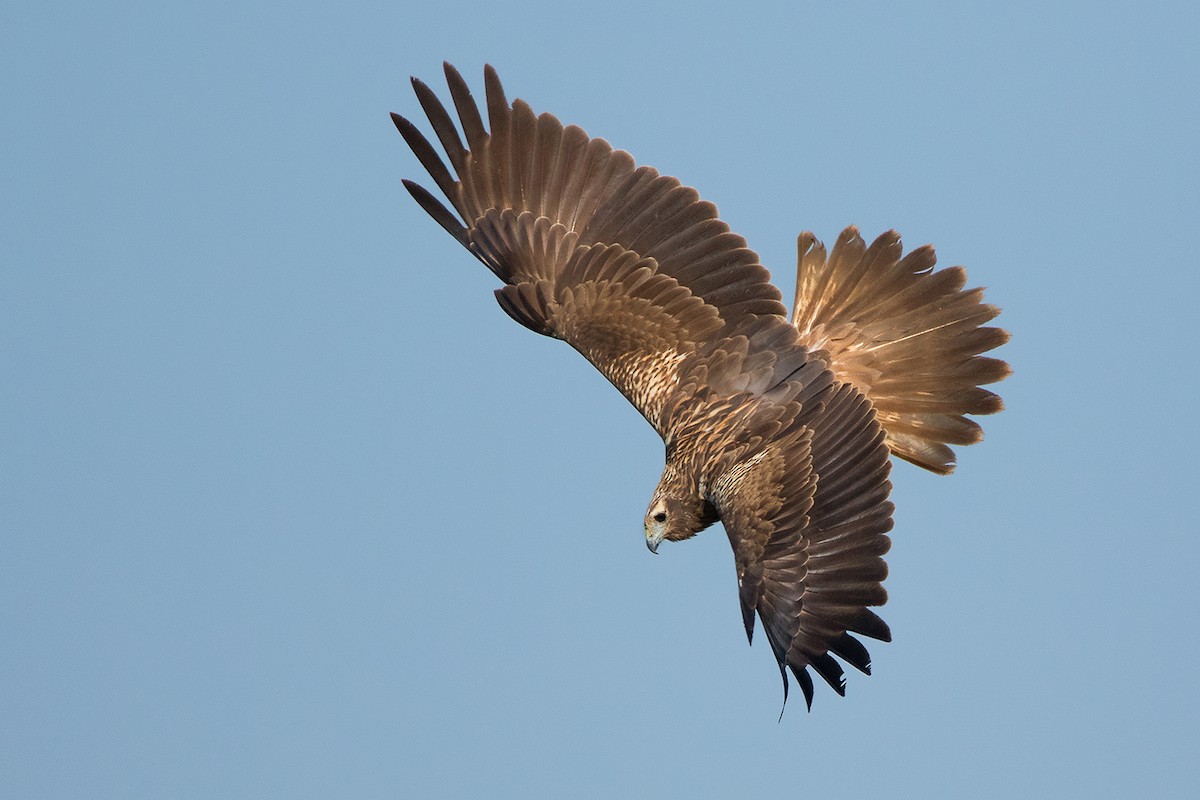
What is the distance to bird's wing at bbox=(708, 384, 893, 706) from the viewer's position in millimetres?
8883

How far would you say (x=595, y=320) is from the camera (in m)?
10.6

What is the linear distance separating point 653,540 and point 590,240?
1.78 metres

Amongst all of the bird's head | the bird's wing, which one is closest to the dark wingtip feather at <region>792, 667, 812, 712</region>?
the bird's wing

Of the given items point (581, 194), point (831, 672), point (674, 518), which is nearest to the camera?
point (831, 672)

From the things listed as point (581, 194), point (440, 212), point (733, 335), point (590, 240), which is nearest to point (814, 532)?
point (733, 335)

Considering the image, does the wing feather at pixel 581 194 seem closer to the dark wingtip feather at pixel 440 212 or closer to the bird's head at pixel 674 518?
the dark wingtip feather at pixel 440 212

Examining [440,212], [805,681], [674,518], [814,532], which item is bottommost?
[805,681]

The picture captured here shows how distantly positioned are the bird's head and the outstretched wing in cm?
52

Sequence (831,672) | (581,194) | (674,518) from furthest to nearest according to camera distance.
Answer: (581,194), (674,518), (831,672)

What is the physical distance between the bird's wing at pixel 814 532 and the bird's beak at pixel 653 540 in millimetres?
576

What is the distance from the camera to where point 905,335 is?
33.3ft

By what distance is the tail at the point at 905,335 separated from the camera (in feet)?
33.1

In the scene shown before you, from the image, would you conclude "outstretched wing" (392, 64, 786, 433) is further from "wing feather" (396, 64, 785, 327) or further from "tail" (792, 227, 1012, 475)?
"tail" (792, 227, 1012, 475)

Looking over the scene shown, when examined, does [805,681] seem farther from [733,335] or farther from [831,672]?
[733,335]
